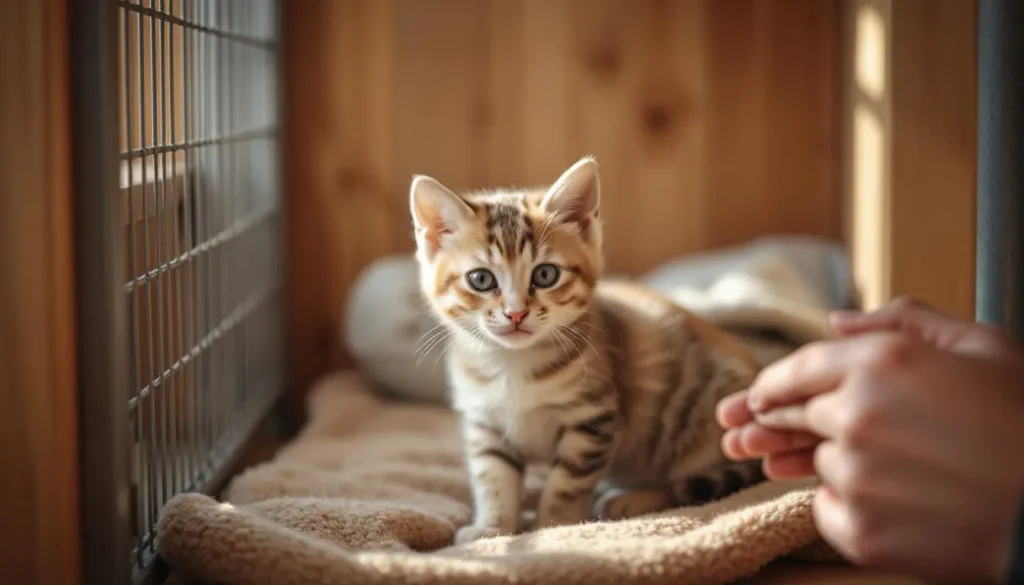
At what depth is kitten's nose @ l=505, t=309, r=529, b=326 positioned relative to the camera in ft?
5.00

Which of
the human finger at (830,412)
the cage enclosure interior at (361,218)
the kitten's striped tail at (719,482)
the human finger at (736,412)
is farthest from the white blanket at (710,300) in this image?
the human finger at (830,412)

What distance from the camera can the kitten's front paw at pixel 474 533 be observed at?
1514 mm

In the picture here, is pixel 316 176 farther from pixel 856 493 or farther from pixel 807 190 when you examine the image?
pixel 856 493

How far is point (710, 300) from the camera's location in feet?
6.98

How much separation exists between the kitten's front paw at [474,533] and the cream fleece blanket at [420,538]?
0.07ft

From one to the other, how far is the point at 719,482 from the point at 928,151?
2.18 ft

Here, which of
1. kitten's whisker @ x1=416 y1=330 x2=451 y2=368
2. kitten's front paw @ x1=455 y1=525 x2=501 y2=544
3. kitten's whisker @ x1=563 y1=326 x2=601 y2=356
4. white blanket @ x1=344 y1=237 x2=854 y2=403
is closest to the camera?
kitten's front paw @ x1=455 y1=525 x2=501 y2=544

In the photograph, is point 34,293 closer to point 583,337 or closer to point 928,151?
point 583,337

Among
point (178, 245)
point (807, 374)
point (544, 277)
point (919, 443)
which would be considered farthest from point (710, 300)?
point (919, 443)

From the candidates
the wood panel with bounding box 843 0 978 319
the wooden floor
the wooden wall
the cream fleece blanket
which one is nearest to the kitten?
the cream fleece blanket

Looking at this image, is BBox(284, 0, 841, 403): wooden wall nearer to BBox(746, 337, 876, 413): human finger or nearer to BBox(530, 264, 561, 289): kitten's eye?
BBox(530, 264, 561, 289): kitten's eye

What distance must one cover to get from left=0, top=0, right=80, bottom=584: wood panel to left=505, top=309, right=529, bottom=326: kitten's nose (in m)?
0.59

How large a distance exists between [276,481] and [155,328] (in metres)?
0.32

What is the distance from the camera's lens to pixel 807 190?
2.61 metres
